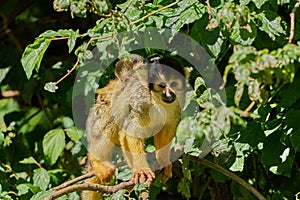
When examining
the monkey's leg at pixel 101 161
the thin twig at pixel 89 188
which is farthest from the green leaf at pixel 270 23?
the monkey's leg at pixel 101 161

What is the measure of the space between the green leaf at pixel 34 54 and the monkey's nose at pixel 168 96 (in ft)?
1.63

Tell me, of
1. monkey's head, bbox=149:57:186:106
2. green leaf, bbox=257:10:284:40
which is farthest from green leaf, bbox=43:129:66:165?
green leaf, bbox=257:10:284:40

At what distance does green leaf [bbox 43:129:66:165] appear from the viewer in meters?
3.33

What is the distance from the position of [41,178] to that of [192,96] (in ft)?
3.86

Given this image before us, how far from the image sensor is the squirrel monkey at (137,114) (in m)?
2.58

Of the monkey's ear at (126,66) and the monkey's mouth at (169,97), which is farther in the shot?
the monkey's ear at (126,66)

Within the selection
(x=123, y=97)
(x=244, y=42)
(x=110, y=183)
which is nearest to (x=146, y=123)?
(x=123, y=97)

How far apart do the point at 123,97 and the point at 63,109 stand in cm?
106

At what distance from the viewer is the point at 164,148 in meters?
2.81

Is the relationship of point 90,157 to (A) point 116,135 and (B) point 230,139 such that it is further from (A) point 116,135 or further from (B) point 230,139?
(B) point 230,139

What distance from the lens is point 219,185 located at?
329 centimetres

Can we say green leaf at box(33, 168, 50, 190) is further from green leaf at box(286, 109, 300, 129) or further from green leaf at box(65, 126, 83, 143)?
green leaf at box(286, 109, 300, 129)

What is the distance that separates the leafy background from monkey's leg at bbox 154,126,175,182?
63mm

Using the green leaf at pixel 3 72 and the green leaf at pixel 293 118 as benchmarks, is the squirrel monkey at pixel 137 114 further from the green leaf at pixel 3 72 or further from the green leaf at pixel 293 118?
the green leaf at pixel 3 72
